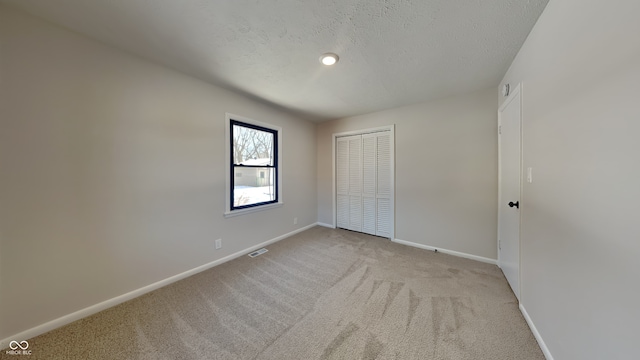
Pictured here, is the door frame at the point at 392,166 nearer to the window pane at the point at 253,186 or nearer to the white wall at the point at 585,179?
the window pane at the point at 253,186

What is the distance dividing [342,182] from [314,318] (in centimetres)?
268

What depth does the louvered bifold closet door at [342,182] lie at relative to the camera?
3.96 metres

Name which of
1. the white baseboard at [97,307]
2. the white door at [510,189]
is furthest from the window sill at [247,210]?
the white door at [510,189]

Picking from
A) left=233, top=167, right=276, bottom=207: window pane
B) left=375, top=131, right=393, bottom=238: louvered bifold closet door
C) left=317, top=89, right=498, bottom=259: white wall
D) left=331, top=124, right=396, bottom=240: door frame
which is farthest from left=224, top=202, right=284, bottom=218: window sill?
left=317, top=89, right=498, bottom=259: white wall

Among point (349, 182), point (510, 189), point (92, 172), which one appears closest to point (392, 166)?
point (349, 182)

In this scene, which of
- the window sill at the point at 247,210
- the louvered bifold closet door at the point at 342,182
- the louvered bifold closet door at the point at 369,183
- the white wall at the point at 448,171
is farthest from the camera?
the louvered bifold closet door at the point at 342,182

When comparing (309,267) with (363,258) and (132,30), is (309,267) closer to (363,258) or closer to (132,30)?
(363,258)

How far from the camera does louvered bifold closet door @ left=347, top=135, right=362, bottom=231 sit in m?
3.79

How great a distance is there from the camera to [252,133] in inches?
122

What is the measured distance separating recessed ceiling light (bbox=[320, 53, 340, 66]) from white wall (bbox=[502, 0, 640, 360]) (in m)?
1.50

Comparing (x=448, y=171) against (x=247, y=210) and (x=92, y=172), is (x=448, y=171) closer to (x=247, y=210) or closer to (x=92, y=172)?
(x=247, y=210)

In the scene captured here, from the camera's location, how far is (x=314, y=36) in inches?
63.4

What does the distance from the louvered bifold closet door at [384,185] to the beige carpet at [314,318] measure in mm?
1013

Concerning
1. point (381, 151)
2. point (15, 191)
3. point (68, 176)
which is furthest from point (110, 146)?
point (381, 151)
